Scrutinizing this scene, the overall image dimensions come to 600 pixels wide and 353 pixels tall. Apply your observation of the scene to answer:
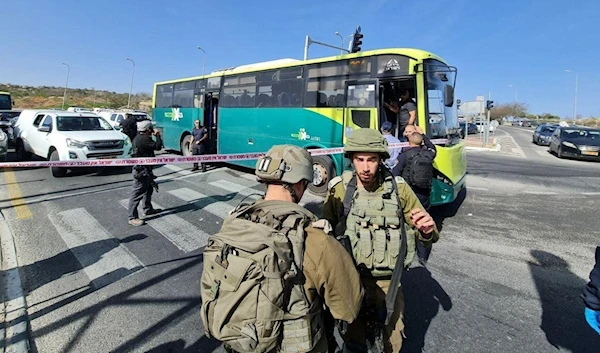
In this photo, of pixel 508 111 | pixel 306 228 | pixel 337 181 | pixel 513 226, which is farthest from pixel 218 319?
pixel 508 111

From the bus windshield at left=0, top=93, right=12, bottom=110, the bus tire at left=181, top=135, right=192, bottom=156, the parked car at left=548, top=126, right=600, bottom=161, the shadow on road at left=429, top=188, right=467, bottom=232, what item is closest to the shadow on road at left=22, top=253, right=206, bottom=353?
the shadow on road at left=429, top=188, right=467, bottom=232

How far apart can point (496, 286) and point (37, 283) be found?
5.18 m

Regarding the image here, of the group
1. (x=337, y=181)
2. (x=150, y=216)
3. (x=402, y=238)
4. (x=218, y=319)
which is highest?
(x=337, y=181)

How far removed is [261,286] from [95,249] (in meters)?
4.12

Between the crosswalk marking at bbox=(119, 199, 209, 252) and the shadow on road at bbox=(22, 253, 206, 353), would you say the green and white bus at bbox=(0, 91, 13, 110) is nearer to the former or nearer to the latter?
the crosswalk marking at bbox=(119, 199, 209, 252)

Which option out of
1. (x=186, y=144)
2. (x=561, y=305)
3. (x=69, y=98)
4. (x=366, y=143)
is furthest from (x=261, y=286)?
(x=69, y=98)

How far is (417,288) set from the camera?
3.54 m

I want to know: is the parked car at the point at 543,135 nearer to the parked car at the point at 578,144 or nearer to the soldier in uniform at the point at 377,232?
the parked car at the point at 578,144

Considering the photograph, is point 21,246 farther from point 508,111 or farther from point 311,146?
point 508,111

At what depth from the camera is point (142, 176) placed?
5.32m

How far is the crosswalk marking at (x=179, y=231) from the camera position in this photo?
4.61 m

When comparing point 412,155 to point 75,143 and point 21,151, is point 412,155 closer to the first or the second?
point 75,143

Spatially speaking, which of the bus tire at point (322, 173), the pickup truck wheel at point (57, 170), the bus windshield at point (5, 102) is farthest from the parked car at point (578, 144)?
the bus windshield at point (5, 102)

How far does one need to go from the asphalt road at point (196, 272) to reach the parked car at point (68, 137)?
4.83 feet
